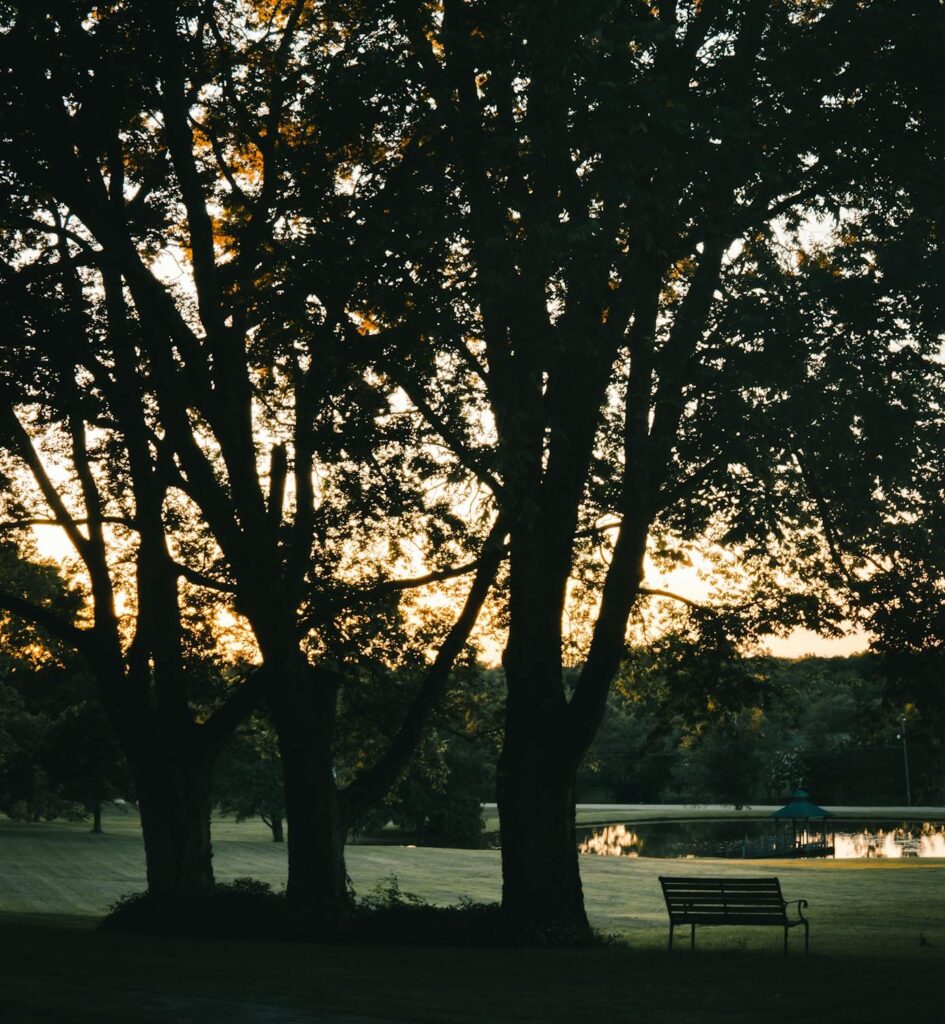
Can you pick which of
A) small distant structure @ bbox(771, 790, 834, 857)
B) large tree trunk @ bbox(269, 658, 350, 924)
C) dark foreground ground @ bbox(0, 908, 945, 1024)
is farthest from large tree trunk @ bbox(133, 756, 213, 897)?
small distant structure @ bbox(771, 790, 834, 857)

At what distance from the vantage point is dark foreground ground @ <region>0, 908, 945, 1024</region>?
9.25m

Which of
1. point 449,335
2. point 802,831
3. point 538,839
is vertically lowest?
point 802,831

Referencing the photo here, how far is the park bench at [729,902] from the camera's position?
15727mm

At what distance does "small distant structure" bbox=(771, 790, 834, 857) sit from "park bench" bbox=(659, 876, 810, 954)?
41775 mm

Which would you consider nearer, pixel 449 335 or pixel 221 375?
pixel 449 335

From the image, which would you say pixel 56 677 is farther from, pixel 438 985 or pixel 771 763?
pixel 771 763

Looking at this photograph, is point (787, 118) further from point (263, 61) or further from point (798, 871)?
point (798, 871)

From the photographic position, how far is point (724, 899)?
52.5 feet

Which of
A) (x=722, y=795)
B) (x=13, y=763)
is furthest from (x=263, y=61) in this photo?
(x=722, y=795)

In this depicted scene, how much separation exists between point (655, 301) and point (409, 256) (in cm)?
448

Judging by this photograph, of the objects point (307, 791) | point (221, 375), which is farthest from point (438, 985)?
point (221, 375)

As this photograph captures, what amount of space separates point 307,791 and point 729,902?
5.89 metres

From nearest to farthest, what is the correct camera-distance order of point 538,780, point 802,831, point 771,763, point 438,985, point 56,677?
1. point 438,985
2. point 538,780
3. point 56,677
4. point 802,831
5. point 771,763

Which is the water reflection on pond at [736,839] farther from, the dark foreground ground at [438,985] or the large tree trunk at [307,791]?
the dark foreground ground at [438,985]
